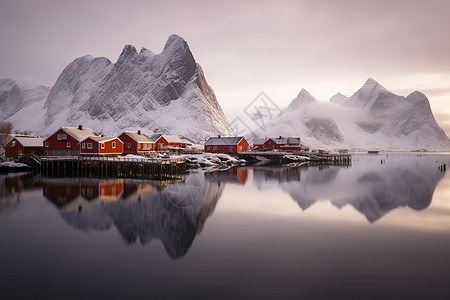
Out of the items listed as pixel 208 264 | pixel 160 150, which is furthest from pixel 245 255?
pixel 160 150

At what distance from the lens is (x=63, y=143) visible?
5669 centimetres

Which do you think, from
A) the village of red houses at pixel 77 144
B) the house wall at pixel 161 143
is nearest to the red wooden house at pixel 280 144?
the house wall at pixel 161 143

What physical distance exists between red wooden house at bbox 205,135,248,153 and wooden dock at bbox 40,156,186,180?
38.8 metres

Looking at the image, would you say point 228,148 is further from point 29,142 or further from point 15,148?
point 15,148

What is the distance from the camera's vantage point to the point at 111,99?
198 m

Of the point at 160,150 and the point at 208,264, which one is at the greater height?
the point at 160,150

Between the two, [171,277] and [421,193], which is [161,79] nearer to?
[421,193]

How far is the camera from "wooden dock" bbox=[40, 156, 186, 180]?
4512cm

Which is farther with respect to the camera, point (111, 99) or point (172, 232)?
point (111, 99)

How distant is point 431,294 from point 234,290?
296 inches

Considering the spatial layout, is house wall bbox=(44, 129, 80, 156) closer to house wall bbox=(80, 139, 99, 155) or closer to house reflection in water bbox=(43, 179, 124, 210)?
house wall bbox=(80, 139, 99, 155)

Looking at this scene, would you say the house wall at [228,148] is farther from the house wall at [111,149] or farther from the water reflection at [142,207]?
the water reflection at [142,207]

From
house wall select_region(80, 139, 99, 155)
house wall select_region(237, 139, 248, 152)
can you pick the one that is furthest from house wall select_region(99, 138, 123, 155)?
house wall select_region(237, 139, 248, 152)

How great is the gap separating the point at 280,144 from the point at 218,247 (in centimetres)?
9537
